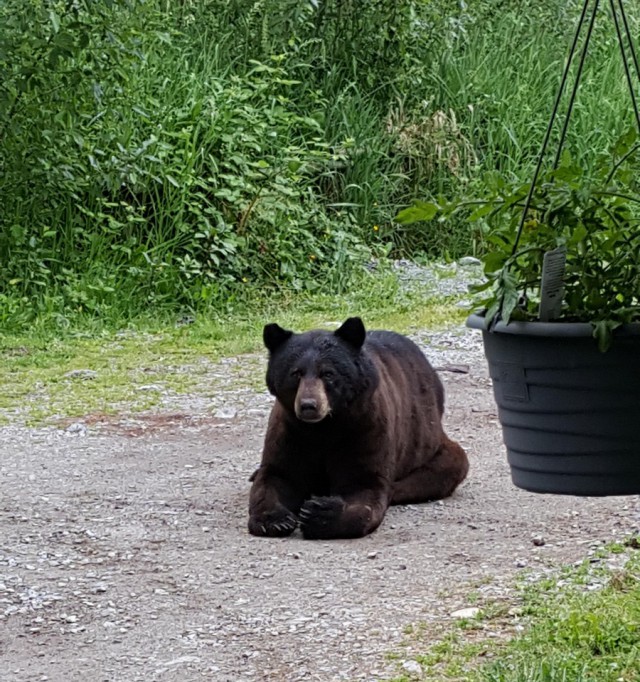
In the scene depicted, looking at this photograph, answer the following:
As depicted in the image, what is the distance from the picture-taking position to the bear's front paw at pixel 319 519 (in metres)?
5.52

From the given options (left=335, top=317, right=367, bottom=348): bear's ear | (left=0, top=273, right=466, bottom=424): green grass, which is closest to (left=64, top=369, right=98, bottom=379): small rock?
(left=0, top=273, right=466, bottom=424): green grass

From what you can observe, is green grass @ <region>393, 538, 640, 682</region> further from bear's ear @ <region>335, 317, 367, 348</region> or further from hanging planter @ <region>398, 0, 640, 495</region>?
bear's ear @ <region>335, 317, 367, 348</region>

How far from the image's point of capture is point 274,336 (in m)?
5.71

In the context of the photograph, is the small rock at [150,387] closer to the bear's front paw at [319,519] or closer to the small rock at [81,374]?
the small rock at [81,374]

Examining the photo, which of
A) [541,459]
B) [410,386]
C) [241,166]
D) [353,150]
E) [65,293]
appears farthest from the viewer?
[353,150]

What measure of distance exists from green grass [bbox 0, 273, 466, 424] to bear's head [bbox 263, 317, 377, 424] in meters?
2.57

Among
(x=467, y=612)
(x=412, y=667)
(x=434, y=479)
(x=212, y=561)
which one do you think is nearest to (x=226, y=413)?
(x=434, y=479)

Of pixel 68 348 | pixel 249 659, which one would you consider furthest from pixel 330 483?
pixel 68 348

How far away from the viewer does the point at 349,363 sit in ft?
18.7

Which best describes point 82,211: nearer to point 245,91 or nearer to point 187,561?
point 245,91

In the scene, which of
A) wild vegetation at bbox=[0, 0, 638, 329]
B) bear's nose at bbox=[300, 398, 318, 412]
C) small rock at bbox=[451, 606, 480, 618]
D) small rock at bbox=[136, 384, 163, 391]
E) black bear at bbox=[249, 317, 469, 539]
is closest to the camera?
small rock at bbox=[451, 606, 480, 618]

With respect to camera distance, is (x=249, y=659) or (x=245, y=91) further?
(x=245, y=91)

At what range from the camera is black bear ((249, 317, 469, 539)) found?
18.2 feet

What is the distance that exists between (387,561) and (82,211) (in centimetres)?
673
